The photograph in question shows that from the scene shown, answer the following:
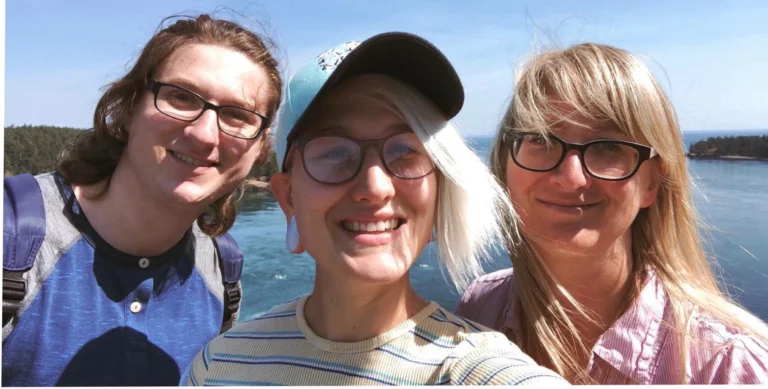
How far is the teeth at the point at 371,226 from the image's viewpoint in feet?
4.23

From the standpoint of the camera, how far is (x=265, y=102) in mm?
2479

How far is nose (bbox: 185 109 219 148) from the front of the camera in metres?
2.28

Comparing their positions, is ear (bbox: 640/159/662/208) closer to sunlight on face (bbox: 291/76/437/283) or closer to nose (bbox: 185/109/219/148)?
sunlight on face (bbox: 291/76/437/283)

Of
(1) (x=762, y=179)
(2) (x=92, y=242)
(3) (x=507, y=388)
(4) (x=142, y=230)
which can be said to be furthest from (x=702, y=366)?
(1) (x=762, y=179)

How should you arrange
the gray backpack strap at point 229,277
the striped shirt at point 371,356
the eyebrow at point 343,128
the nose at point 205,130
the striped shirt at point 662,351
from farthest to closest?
1. the gray backpack strap at point 229,277
2. the nose at point 205,130
3. the striped shirt at point 662,351
4. the eyebrow at point 343,128
5. the striped shirt at point 371,356

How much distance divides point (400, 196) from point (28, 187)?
1878 millimetres

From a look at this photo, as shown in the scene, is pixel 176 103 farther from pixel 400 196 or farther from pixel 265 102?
pixel 400 196

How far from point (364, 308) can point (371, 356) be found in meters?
0.13

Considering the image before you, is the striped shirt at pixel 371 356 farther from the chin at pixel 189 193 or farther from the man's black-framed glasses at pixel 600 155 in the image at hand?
the chin at pixel 189 193

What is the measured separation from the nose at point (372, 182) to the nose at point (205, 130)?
125 centimetres

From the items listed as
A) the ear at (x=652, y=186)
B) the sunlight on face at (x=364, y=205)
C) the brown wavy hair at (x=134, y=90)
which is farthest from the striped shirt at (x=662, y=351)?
the brown wavy hair at (x=134, y=90)

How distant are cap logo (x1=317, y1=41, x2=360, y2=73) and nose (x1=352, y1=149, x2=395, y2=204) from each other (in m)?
0.26

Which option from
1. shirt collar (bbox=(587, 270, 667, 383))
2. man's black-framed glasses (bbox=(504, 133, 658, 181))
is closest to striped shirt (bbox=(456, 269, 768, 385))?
shirt collar (bbox=(587, 270, 667, 383))

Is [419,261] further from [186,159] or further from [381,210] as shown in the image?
[381,210]
